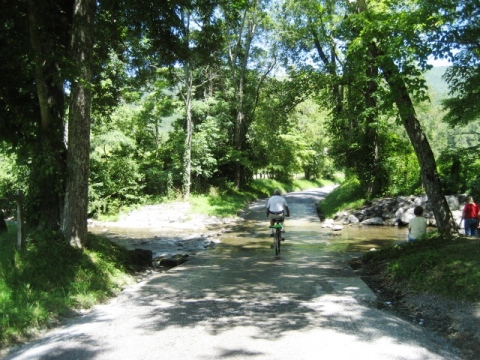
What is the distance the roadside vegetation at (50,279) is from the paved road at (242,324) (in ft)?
1.08

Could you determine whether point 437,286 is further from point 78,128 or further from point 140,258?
point 78,128

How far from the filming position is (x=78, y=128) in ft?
28.2

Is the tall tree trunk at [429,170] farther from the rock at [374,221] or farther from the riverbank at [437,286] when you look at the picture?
the rock at [374,221]

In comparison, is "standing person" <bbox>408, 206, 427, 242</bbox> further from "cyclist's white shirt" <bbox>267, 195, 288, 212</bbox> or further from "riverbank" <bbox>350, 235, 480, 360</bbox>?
"cyclist's white shirt" <bbox>267, 195, 288, 212</bbox>

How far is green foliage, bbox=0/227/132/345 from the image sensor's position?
573cm

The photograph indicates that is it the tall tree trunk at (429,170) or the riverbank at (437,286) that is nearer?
the riverbank at (437,286)

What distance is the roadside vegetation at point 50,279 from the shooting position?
5719 millimetres

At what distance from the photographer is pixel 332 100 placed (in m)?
23.9

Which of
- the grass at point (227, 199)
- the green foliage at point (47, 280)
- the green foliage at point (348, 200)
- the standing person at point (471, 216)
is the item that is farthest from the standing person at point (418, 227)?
the grass at point (227, 199)

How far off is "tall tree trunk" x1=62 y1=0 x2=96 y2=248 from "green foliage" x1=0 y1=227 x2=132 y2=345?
0.52 meters

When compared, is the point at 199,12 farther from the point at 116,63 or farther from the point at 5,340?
the point at 5,340

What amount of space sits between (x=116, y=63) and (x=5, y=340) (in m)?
14.4

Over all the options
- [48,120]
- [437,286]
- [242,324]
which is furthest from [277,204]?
[242,324]

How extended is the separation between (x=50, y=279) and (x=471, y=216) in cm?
1147
